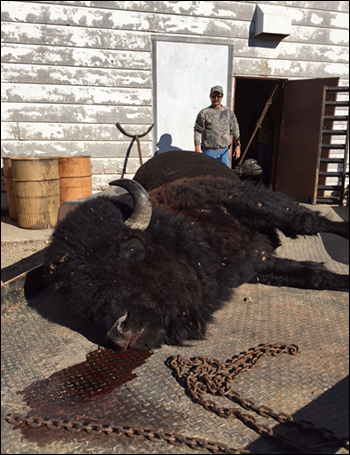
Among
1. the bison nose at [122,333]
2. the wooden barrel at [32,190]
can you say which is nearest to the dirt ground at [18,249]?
the wooden barrel at [32,190]

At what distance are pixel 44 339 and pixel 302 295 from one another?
1.77m

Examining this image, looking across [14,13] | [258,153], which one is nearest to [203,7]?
[14,13]

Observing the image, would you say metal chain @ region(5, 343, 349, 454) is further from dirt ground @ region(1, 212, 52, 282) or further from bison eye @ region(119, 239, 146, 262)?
dirt ground @ region(1, 212, 52, 282)

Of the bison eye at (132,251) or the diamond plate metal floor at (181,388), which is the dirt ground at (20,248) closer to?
the diamond plate metal floor at (181,388)

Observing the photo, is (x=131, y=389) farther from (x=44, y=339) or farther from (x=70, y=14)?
(x=70, y=14)

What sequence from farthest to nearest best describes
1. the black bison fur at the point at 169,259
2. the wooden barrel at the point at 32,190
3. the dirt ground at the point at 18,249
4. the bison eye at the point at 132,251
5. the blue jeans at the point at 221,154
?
the blue jeans at the point at 221,154, the wooden barrel at the point at 32,190, the dirt ground at the point at 18,249, the bison eye at the point at 132,251, the black bison fur at the point at 169,259

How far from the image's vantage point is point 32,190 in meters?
6.29

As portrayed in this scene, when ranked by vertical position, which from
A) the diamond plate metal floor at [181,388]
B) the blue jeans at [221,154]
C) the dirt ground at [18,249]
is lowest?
the dirt ground at [18,249]

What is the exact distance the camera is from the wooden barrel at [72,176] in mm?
6941

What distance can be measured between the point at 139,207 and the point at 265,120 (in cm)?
921

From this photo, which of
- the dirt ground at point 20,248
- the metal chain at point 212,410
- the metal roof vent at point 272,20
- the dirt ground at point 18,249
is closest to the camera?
the metal chain at point 212,410

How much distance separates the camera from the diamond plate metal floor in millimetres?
1447

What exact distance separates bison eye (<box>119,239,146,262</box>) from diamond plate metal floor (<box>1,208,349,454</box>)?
60cm

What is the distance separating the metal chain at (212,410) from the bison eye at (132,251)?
658mm
